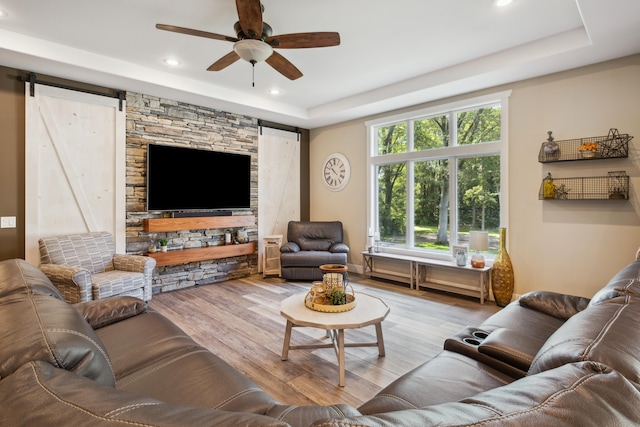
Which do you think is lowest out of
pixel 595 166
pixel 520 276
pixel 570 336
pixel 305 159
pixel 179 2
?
pixel 520 276

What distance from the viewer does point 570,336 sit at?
0.98 meters

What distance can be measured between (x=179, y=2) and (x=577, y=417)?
3.39 meters

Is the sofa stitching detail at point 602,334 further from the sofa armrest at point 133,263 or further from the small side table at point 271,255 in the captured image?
the small side table at point 271,255

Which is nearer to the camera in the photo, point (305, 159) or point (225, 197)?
point (225, 197)

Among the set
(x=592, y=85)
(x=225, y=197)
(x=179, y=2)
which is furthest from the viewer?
(x=225, y=197)

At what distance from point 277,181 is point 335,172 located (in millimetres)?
1105

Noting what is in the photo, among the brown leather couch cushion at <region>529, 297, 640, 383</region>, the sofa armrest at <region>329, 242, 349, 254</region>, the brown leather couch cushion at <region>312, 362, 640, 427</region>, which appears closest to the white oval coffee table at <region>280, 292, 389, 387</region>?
the brown leather couch cushion at <region>529, 297, 640, 383</region>

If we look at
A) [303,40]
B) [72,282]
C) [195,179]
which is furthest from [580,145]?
[72,282]

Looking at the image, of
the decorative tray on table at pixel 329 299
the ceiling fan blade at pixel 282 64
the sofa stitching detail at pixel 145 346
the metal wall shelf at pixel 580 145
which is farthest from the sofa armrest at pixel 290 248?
the metal wall shelf at pixel 580 145

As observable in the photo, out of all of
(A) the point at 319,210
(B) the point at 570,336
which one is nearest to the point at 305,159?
(A) the point at 319,210

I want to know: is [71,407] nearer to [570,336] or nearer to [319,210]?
[570,336]

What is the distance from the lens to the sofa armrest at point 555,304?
2160 mm

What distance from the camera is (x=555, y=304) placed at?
2.24 meters

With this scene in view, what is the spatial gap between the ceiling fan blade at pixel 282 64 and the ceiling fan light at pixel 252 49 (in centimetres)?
18
